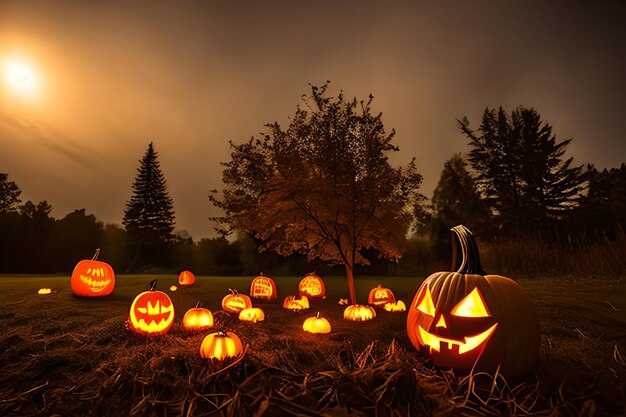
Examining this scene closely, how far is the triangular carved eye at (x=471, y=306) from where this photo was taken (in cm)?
324

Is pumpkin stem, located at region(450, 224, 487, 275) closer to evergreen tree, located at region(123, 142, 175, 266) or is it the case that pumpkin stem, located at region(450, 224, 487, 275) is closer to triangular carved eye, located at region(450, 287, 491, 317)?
triangular carved eye, located at region(450, 287, 491, 317)

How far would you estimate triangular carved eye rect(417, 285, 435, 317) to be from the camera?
137 inches

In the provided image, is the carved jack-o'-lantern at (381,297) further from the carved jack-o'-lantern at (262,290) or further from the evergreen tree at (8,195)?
Result: the evergreen tree at (8,195)

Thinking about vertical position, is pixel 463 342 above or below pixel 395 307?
above

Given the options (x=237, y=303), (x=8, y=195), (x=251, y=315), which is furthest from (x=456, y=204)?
(x=8, y=195)

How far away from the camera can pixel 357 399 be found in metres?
2.57

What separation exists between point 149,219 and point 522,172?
35632 mm

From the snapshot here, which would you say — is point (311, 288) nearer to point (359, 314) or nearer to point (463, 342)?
point (359, 314)

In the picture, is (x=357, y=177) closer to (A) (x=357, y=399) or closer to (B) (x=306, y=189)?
(B) (x=306, y=189)

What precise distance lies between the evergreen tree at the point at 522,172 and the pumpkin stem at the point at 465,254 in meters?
27.6

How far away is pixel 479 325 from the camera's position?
10.4 feet

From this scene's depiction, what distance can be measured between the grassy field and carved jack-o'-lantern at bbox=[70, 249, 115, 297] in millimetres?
3127

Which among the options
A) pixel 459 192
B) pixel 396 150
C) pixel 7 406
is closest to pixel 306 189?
pixel 396 150

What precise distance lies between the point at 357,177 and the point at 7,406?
755 cm
